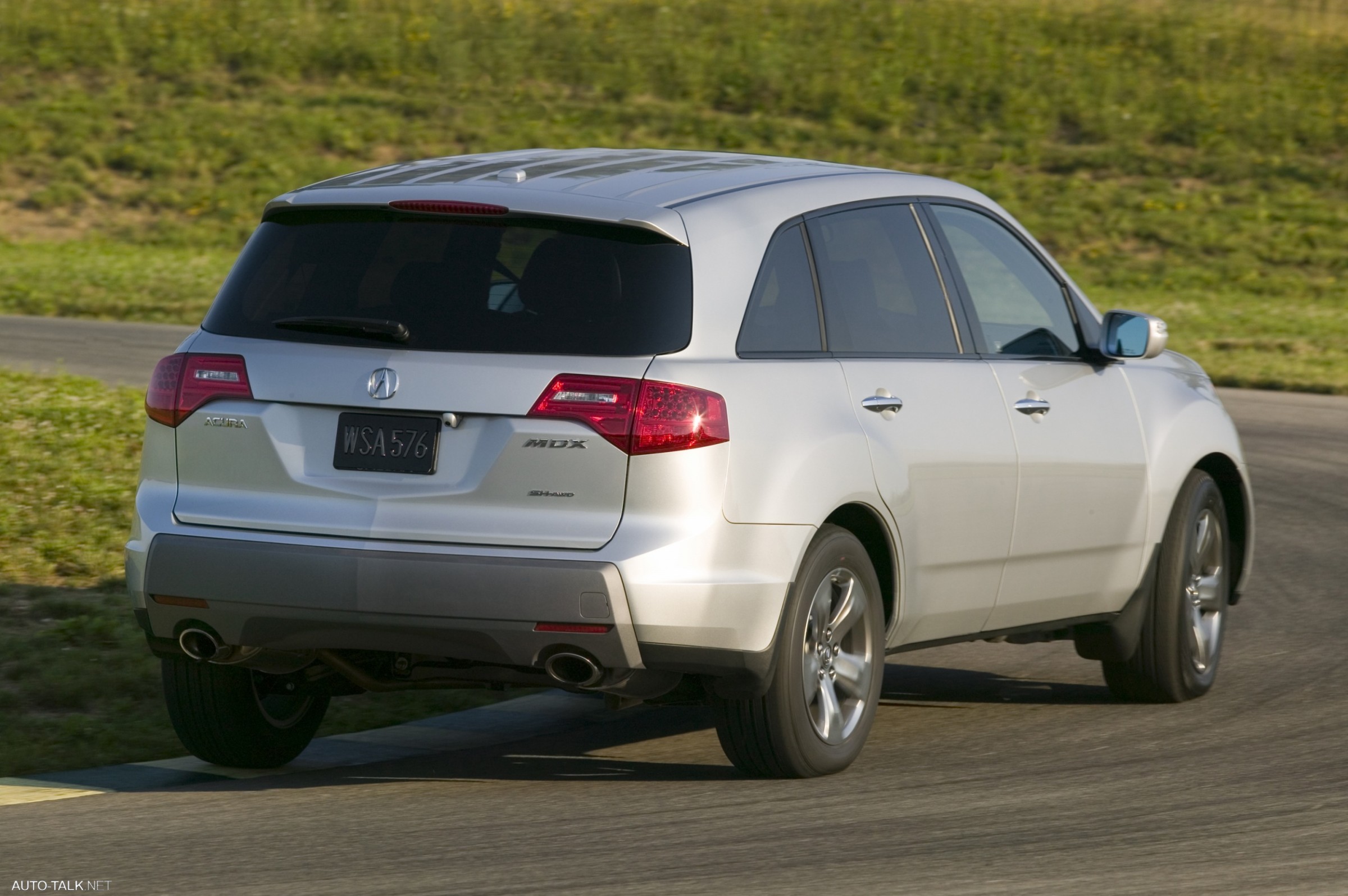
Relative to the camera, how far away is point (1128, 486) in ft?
25.3

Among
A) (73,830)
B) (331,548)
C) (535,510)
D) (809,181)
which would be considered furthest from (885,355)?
(73,830)

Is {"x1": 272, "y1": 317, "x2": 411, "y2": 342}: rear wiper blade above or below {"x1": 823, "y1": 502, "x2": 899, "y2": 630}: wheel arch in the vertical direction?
above

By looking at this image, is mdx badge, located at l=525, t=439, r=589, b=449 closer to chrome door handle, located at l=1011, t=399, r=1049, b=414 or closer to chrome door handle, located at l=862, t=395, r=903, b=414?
chrome door handle, located at l=862, t=395, r=903, b=414

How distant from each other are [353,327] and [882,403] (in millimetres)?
1656

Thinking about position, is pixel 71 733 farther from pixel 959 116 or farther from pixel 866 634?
pixel 959 116

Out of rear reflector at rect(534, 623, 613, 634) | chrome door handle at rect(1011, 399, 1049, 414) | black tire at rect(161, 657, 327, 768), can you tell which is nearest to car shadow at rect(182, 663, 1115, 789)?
black tire at rect(161, 657, 327, 768)

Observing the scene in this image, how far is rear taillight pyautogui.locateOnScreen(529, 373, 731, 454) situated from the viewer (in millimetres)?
5691

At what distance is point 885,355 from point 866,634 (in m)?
0.90

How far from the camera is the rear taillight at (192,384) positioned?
19.9 feet

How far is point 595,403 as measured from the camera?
5715mm

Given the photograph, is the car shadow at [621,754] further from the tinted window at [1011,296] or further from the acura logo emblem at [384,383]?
the tinted window at [1011,296]

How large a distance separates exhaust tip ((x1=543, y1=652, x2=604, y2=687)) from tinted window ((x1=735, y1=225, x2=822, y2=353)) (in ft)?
3.31

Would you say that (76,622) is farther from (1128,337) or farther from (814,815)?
(1128,337)

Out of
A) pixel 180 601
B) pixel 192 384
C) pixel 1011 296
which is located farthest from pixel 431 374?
pixel 1011 296
